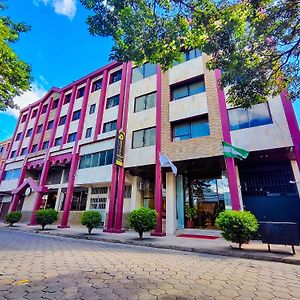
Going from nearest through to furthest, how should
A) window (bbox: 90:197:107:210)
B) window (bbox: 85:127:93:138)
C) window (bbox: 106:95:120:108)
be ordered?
window (bbox: 90:197:107:210)
window (bbox: 106:95:120:108)
window (bbox: 85:127:93:138)

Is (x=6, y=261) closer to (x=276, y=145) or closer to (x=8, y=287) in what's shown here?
(x=8, y=287)

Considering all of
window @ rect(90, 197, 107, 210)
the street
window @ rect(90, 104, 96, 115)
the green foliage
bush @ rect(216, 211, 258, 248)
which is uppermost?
window @ rect(90, 104, 96, 115)

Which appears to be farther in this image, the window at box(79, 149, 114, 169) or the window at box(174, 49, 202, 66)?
the window at box(79, 149, 114, 169)

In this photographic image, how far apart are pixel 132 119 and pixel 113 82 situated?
6.73 metres

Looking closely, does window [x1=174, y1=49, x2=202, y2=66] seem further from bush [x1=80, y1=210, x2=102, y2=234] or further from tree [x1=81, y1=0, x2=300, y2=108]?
bush [x1=80, y1=210, x2=102, y2=234]

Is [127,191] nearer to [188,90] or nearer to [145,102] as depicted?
[145,102]

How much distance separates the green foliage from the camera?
1552 centimetres

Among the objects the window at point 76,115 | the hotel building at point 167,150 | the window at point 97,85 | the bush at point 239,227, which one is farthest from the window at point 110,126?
the bush at point 239,227

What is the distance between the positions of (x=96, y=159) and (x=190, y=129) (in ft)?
30.9

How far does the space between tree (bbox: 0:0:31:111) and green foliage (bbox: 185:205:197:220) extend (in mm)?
13247

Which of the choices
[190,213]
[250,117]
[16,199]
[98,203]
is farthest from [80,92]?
[250,117]

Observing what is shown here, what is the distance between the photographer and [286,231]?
7.62 metres

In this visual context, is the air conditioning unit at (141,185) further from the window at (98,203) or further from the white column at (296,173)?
the white column at (296,173)

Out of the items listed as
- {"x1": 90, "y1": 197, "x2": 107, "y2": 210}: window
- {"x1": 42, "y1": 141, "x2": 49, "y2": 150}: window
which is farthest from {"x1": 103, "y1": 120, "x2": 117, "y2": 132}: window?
{"x1": 42, "y1": 141, "x2": 49, "y2": 150}: window
